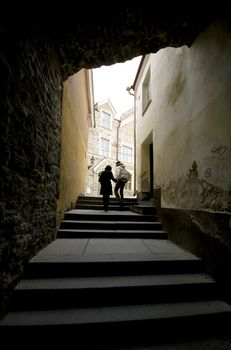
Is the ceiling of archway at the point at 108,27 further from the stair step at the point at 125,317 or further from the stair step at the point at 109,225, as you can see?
the stair step at the point at 109,225

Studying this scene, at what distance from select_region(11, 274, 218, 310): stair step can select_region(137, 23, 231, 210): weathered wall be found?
1069mm

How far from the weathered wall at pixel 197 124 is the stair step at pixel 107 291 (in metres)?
1.07

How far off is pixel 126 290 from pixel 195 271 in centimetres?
110

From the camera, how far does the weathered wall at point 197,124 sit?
7.52 ft

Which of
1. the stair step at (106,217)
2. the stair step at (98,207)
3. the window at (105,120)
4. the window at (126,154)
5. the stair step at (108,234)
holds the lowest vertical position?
the stair step at (108,234)

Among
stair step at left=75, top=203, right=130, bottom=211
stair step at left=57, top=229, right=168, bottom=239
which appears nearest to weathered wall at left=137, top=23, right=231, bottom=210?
stair step at left=57, top=229, right=168, bottom=239

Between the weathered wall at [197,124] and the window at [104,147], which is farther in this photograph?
the window at [104,147]

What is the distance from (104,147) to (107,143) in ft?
1.93

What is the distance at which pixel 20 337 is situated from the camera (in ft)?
5.28

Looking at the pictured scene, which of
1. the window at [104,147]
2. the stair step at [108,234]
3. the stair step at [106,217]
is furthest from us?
the window at [104,147]

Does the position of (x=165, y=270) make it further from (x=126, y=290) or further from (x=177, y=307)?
(x=126, y=290)

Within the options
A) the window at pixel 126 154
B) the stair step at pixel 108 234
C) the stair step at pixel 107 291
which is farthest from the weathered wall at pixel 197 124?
the window at pixel 126 154

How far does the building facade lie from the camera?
14602mm

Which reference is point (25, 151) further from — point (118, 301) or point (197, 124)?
point (197, 124)
